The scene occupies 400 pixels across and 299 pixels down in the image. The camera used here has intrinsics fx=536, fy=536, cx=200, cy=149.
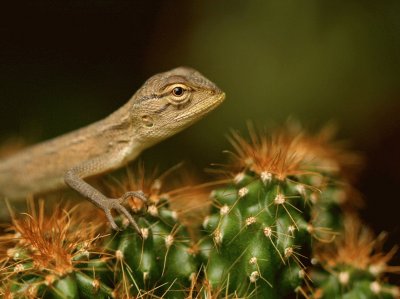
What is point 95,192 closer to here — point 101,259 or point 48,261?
point 101,259

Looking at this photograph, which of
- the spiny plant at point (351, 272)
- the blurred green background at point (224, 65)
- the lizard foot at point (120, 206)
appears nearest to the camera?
the lizard foot at point (120, 206)

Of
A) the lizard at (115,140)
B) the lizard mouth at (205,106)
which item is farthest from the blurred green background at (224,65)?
the lizard mouth at (205,106)

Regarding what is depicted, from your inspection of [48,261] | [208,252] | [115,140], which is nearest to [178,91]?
[115,140]

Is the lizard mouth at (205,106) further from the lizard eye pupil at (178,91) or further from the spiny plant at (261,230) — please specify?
the spiny plant at (261,230)

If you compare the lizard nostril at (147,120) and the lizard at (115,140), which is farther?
the lizard nostril at (147,120)

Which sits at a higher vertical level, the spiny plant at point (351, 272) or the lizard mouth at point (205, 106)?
the lizard mouth at point (205, 106)

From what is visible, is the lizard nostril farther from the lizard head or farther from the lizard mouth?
the lizard mouth

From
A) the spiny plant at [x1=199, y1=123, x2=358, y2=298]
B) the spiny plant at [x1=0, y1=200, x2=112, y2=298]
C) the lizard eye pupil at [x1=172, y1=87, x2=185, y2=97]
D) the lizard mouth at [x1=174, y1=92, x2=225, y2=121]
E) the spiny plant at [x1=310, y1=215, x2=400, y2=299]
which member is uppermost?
the lizard eye pupil at [x1=172, y1=87, x2=185, y2=97]

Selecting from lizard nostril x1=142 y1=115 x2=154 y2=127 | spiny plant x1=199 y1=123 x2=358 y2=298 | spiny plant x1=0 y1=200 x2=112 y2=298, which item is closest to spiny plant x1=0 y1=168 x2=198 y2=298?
spiny plant x1=0 y1=200 x2=112 y2=298
